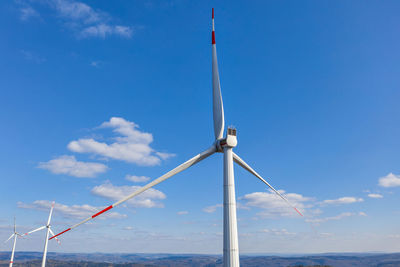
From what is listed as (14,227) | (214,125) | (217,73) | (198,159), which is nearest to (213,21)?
(217,73)

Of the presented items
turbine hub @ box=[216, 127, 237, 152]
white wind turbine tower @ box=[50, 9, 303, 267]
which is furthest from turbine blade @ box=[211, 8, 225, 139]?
turbine hub @ box=[216, 127, 237, 152]

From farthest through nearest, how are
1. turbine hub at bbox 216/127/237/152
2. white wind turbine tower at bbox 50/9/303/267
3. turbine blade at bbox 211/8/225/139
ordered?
turbine blade at bbox 211/8/225/139 < turbine hub at bbox 216/127/237/152 < white wind turbine tower at bbox 50/9/303/267

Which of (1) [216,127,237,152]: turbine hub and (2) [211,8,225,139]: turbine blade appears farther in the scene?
(2) [211,8,225,139]: turbine blade

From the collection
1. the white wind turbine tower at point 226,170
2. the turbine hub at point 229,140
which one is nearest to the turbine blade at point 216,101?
the white wind turbine tower at point 226,170

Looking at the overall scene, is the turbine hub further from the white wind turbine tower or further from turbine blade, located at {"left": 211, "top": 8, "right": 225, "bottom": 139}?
turbine blade, located at {"left": 211, "top": 8, "right": 225, "bottom": 139}

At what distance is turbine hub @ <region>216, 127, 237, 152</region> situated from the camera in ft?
135

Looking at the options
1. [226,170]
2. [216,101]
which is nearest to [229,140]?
[226,170]

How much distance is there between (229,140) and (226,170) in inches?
178

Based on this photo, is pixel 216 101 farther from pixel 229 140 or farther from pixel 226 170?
pixel 226 170

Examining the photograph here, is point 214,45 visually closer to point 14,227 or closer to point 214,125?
point 214,125

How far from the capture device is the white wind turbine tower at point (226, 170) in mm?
35666

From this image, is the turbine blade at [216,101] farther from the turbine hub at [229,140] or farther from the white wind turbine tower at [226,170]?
the turbine hub at [229,140]

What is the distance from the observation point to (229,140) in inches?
1619

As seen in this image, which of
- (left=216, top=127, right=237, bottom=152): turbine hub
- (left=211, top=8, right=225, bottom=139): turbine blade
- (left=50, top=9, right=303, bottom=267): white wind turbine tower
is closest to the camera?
(left=50, top=9, right=303, bottom=267): white wind turbine tower
